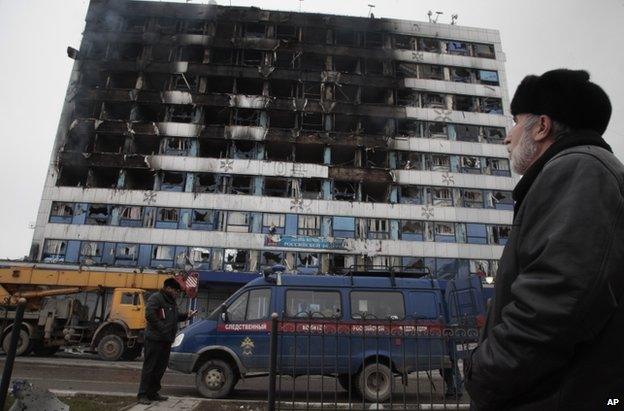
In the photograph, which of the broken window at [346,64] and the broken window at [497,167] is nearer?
the broken window at [497,167]

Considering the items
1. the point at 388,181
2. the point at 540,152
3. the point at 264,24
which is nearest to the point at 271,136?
the point at 388,181

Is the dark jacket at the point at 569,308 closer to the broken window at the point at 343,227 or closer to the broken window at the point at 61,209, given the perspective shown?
the broken window at the point at 343,227

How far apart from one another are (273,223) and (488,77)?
25512 mm

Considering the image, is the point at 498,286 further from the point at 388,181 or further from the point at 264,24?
the point at 264,24

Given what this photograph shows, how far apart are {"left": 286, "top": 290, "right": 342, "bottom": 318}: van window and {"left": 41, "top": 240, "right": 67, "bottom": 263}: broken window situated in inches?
1093

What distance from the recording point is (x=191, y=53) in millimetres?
39625

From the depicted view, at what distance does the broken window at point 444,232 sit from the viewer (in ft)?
109

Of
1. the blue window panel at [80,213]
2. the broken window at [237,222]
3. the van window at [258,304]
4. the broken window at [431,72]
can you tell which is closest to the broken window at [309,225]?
the broken window at [237,222]

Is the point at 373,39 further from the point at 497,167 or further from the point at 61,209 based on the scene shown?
the point at 61,209

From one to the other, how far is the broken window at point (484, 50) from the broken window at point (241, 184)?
85.4 feet

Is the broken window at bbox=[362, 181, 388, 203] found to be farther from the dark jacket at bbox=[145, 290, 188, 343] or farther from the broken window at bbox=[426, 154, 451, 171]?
the dark jacket at bbox=[145, 290, 188, 343]

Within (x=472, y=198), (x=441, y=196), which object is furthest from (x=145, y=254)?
(x=472, y=198)

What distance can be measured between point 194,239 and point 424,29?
3006cm

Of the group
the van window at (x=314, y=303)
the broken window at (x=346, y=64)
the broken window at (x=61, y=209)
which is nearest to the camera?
the van window at (x=314, y=303)
